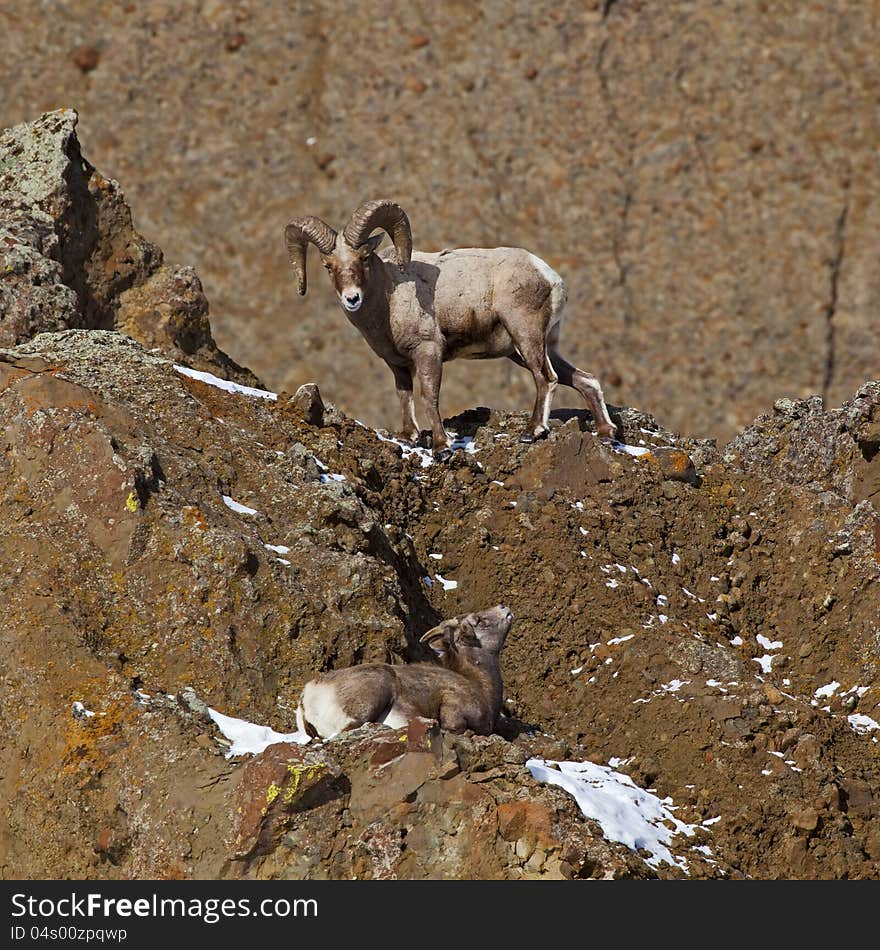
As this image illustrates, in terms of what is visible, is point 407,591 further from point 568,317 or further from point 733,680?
point 568,317

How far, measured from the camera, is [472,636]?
13.0m

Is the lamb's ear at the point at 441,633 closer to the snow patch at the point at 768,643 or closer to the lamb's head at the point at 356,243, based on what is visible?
the snow patch at the point at 768,643

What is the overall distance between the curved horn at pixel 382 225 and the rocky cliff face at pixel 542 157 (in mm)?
26840

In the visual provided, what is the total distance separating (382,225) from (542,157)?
103ft

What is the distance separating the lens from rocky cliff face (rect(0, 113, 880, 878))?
10555mm

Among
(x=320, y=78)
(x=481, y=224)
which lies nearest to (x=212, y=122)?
(x=320, y=78)

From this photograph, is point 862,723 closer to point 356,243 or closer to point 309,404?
point 309,404

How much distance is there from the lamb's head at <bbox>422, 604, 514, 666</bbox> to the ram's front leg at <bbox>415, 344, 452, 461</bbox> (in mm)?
3886

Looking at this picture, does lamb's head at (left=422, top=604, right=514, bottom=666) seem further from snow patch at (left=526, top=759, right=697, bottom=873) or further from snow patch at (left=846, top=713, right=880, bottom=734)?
snow patch at (left=846, top=713, right=880, bottom=734)

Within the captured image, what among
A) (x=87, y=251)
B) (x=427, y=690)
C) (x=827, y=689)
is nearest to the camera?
(x=427, y=690)

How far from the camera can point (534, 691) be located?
46.2 feet

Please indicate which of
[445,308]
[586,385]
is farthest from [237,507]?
[586,385]

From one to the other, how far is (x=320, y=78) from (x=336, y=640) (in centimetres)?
3870

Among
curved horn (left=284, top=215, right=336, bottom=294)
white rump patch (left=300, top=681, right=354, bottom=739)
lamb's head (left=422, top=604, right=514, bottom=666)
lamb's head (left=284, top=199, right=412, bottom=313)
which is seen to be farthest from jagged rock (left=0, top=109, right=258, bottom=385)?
white rump patch (left=300, top=681, right=354, bottom=739)
